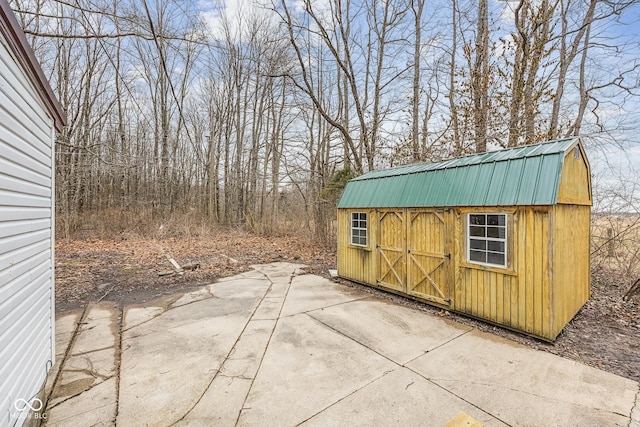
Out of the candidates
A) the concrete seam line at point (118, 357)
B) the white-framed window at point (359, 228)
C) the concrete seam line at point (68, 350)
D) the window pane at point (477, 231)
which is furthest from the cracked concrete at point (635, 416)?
the concrete seam line at point (68, 350)

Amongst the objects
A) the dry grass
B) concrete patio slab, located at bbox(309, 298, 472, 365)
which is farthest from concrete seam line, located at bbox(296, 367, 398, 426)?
the dry grass

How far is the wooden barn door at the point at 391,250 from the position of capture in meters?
5.59

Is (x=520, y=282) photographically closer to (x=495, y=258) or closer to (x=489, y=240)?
(x=495, y=258)

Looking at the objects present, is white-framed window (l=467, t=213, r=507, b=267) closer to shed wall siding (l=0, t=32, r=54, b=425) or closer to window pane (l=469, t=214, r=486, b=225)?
window pane (l=469, t=214, r=486, b=225)

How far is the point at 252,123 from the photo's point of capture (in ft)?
56.8

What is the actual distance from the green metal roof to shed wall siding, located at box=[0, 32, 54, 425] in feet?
16.9

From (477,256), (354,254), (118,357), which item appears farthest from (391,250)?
(118,357)

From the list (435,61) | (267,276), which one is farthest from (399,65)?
(267,276)

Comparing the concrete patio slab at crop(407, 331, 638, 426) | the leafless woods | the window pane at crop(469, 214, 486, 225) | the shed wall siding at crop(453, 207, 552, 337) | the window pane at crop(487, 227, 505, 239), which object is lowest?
the concrete patio slab at crop(407, 331, 638, 426)

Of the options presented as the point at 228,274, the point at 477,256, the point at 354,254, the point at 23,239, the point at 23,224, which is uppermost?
the point at 23,224

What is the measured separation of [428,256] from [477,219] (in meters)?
1.06

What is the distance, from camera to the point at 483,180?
14.5ft

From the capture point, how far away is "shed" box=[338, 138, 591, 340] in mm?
3775

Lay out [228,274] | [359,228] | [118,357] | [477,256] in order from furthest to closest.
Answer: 1. [228,274]
2. [359,228]
3. [477,256]
4. [118,357]
